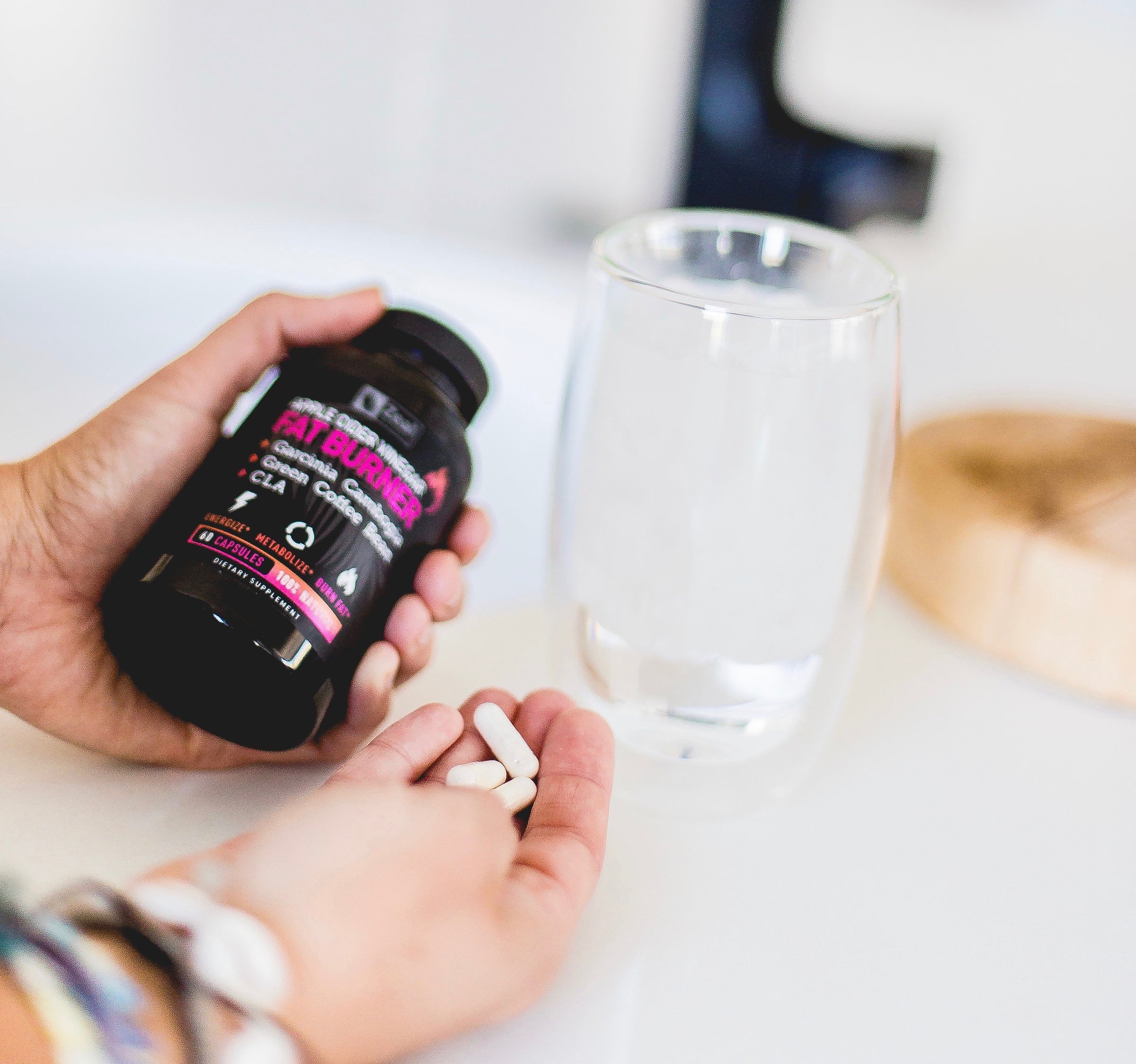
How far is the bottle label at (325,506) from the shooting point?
0.44 meters

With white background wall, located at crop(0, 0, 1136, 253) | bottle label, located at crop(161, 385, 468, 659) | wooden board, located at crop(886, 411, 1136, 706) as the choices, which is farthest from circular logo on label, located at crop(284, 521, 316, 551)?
white background wall, located at crop(0, 0, 1136, 253)

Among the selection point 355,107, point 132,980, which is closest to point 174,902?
point 132,980

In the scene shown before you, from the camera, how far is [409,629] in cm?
51

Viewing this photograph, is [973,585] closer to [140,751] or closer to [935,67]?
[140,751]

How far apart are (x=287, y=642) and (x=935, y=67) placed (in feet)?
4.15

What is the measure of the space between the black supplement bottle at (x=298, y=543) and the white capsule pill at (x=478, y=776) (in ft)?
0.21

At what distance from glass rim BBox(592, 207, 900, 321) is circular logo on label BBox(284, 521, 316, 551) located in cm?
18

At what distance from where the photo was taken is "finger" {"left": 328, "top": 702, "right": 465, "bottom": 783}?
45cm

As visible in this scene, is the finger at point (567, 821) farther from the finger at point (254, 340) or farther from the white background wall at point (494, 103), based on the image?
the white background wall at point (494, 103)

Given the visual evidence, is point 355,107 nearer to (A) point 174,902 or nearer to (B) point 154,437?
(B) point 154,437

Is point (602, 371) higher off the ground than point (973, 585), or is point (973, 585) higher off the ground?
point (602, 371)

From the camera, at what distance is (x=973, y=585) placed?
26.5 inches

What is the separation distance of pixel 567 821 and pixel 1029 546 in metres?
0.35

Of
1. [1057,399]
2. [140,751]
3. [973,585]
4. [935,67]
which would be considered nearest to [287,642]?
[140,751]
